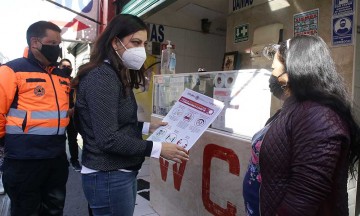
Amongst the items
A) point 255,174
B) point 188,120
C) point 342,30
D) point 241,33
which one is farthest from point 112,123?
point 241,33

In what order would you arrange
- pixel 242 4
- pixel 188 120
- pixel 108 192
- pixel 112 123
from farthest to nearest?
pixel 242 4 → pixel 188 120 → pixel 108 192 → pixel 112 123

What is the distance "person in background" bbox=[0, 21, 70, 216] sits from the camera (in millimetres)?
1964

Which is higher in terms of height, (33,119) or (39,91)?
(39,91)

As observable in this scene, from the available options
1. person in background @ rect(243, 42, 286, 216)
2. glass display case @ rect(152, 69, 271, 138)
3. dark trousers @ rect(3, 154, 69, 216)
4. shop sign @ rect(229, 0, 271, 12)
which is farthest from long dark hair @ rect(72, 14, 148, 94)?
shop sign @ rect(229, 0, 271, 12)

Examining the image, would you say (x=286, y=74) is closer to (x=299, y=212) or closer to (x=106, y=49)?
(x=299, y=212)

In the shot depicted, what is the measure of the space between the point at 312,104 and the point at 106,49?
0.97 metres

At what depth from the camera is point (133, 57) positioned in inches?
58.4

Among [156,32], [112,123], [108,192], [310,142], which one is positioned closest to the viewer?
[310,142]

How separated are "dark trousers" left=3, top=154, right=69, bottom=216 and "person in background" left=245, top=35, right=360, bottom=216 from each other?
1641mm

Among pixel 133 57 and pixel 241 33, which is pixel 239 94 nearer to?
pixel 133 57

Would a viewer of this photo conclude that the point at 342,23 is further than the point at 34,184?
Yes

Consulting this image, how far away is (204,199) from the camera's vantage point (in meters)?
2.24

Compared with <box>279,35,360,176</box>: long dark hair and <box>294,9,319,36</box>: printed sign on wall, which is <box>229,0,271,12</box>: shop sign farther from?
<box>279,35,360,176</box>: long dark hair

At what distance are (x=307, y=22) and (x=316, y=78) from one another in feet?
8.39
